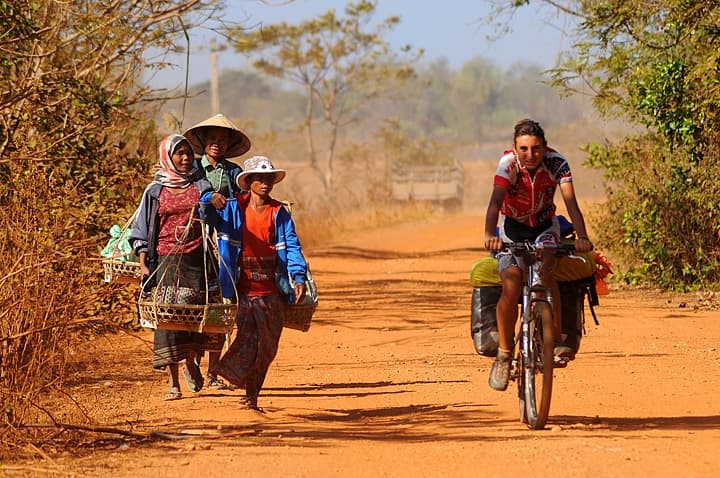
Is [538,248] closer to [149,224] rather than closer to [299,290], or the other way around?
[299,290]

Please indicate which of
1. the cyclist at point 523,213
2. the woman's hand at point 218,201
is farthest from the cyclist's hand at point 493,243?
the woman's hand at point 218,201

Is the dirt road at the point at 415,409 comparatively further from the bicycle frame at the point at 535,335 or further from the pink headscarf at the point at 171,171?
the pink headscarf at the point at 171,171

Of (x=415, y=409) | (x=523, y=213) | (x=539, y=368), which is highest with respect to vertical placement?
(x=523, y=213)

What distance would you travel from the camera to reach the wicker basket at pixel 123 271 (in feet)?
28.8

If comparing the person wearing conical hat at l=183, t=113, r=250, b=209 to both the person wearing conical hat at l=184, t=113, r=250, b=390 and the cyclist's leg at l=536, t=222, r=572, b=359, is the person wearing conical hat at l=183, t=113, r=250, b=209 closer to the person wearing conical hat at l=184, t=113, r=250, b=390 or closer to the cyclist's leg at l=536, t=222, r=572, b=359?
the person wearing conical hat at l=184, t=113, r=250, b=390

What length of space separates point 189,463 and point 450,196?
37.5 meters

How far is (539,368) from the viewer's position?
7.32 metres

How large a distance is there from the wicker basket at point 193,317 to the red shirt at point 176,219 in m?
0.77

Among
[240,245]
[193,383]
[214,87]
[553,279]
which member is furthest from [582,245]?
[214,87]

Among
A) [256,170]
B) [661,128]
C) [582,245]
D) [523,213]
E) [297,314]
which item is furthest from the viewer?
[661,128]

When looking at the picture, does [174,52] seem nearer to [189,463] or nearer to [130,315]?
[130,315]

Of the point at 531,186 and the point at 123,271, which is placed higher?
the point at 531,186

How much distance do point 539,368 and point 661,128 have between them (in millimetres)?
8574

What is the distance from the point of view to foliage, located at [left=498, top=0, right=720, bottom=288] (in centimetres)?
1453
